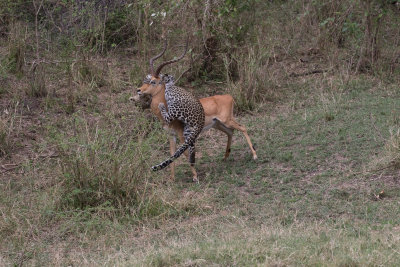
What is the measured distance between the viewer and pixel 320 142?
8.24 metres

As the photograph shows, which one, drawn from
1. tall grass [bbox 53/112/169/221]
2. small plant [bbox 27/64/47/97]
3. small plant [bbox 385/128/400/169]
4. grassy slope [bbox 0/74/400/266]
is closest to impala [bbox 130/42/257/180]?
grassy slope [bbox 0/74/400/266]

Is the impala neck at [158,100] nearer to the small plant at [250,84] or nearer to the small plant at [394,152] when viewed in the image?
the small plant at [250,84]

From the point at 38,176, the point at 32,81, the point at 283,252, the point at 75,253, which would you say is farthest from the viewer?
the point at 32,81

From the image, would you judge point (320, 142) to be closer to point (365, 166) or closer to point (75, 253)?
point (365, 166)

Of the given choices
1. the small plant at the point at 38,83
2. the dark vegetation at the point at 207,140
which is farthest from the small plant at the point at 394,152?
the small plant at the point at 38,83

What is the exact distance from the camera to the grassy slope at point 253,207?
4.95 meters

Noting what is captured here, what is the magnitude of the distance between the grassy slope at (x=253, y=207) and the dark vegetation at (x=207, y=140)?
0.08ft

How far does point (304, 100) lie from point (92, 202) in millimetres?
4953

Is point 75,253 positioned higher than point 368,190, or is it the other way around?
point 368,190

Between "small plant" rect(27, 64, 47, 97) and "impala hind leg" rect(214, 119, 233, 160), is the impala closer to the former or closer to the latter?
"impala hind leg" rect(214, 119, 233, 160)

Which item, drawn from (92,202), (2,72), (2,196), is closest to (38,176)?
(2,196)

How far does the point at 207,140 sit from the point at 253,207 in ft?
9.22

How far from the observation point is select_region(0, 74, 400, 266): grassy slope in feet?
16.2

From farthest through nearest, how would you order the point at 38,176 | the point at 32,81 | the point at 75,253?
the point at 32,81, the point at 38,176, the point at 75,253
